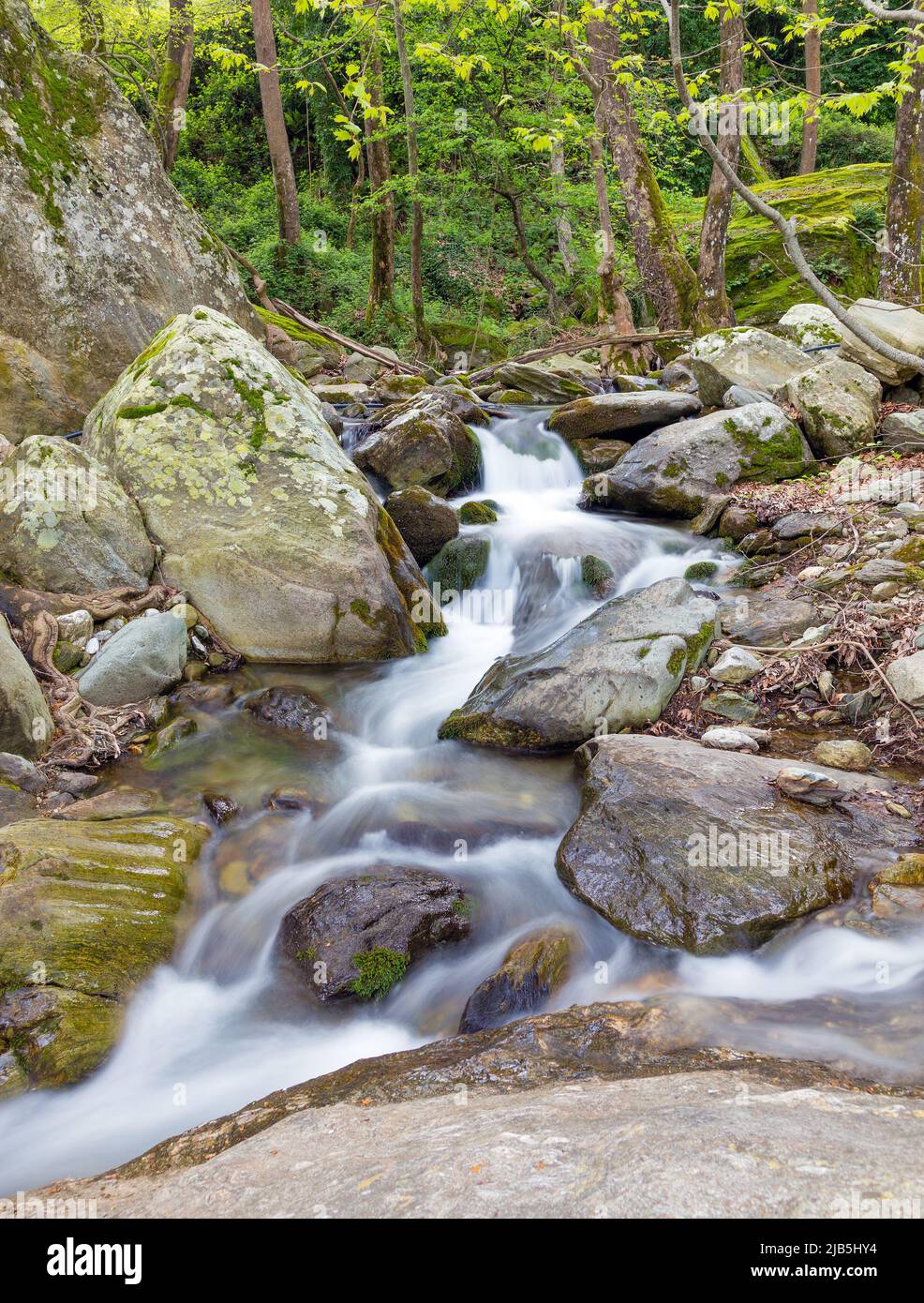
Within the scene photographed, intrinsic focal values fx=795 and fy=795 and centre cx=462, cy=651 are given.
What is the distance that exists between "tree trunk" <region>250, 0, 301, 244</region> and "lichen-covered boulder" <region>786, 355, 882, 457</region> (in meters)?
13.1

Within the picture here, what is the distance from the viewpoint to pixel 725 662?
5.73m

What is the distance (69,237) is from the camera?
8.49 meters

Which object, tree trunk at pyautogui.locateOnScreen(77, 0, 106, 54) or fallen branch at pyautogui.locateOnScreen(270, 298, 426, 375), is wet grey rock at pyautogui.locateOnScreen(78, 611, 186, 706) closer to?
fallen branch at pyautogui.locateOnScreen(270, 298, 426, 375)

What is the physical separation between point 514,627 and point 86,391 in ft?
17.1

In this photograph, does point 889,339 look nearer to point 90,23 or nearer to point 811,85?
point 90,23

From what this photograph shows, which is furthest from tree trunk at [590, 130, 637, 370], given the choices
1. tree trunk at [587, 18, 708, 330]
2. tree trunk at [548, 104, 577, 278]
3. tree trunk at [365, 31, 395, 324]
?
tree trunk at [365, 31, 395, 324]

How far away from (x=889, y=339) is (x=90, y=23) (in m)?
15.7

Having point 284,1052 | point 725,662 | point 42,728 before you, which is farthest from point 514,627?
point 284,1052

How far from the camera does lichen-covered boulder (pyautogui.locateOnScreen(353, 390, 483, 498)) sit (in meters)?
9.45

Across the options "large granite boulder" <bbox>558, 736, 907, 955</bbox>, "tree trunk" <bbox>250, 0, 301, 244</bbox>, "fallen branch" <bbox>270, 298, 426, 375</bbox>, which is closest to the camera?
"large granite boulder" <bbox>558, 736, 907, 955</bbox>

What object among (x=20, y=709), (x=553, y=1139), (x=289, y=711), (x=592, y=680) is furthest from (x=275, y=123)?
(x=553, y=1139)

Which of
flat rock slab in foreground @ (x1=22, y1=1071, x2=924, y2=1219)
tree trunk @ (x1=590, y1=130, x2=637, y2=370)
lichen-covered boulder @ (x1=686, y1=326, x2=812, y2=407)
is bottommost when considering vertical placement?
flat rock slab in foreground @ (x1=22, y1=1071, x2=924, y2=1219)

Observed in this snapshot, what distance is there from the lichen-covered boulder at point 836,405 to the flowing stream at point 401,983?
16.6 ft
